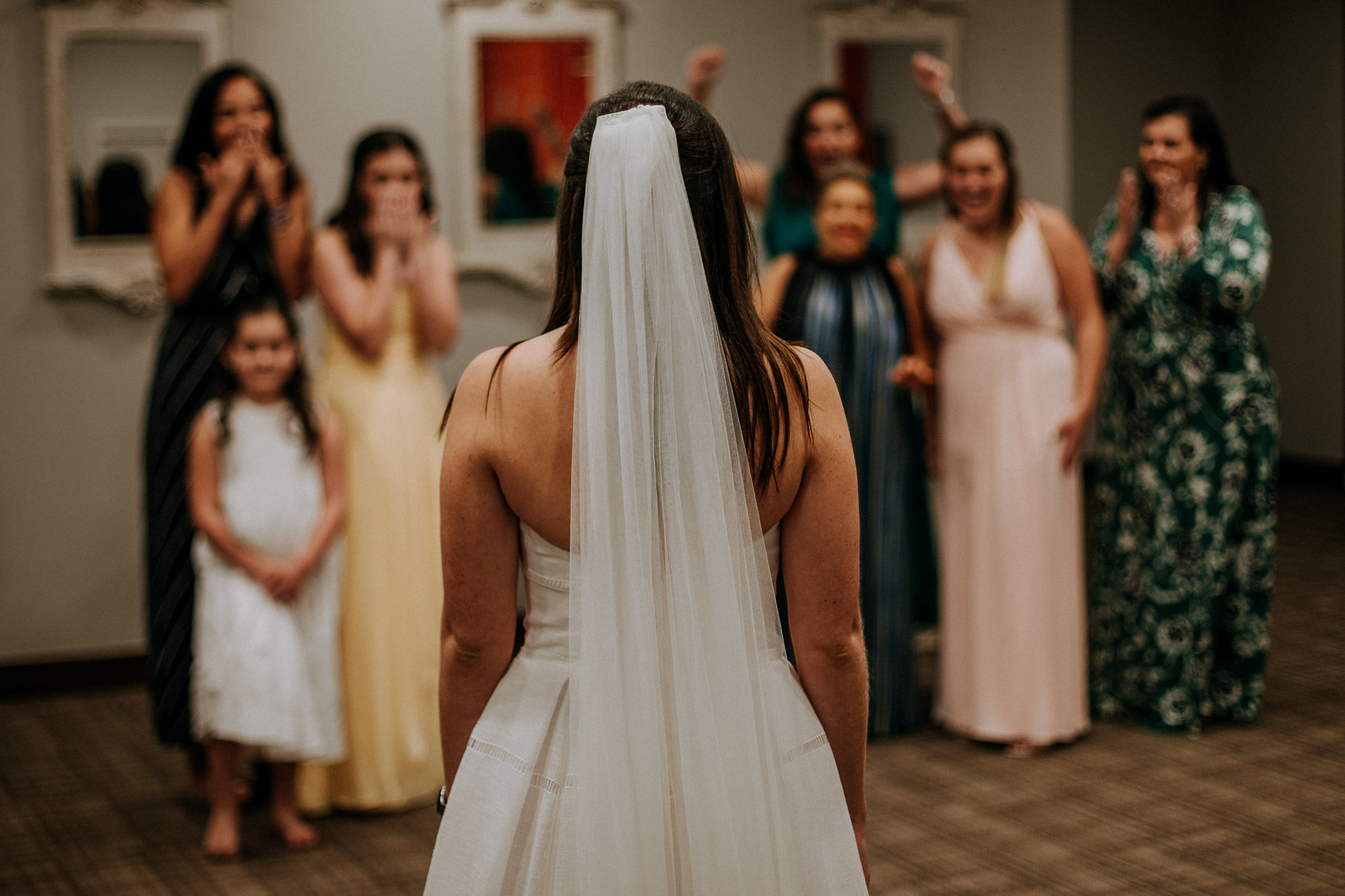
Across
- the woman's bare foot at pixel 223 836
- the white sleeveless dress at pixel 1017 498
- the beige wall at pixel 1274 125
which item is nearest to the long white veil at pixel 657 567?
the woman's bare foot at pixel 223 836

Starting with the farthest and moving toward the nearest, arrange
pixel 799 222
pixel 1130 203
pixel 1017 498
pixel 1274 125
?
1. pixel 1274 125
2. pixel 799 222
3. pixel 1130 203
4. pixel 1017 498

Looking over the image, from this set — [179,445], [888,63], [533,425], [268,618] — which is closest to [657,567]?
[533,425]

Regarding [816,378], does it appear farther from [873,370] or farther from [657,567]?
[873,370]

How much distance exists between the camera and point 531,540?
1618 millimetres

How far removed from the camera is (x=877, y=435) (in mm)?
4141

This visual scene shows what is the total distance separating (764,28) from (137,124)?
96.5 inches

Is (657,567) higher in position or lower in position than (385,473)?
higher

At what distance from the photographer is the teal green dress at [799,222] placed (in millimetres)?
4484

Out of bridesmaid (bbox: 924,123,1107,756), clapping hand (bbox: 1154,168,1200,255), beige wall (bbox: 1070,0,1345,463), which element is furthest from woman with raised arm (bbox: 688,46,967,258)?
beige wall (bbox: 1070,0,1345,463)

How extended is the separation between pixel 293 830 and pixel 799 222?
97.6 inches

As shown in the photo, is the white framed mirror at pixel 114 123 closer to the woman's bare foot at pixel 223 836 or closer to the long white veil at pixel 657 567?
the woman's bare foot at pixel 223 836

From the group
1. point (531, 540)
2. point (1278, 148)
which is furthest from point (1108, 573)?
point (1278, 148)

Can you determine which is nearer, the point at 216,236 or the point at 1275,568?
the point at 216,236

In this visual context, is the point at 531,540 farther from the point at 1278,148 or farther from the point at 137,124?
the point at 1278,148
